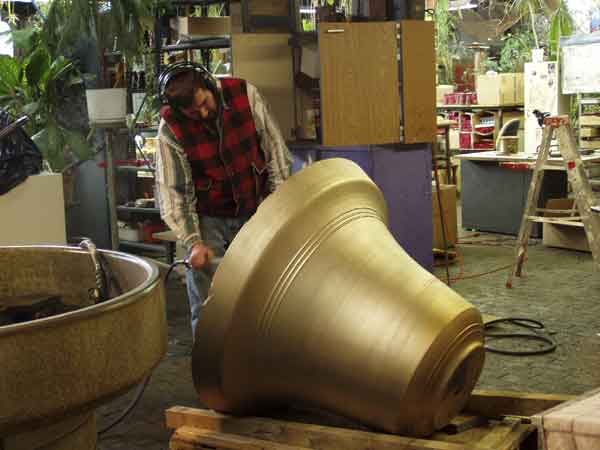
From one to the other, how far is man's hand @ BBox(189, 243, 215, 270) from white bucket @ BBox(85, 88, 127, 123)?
→ 10.9 feet

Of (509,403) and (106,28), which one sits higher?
(106,28)

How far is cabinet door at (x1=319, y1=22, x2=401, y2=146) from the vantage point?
5344mm

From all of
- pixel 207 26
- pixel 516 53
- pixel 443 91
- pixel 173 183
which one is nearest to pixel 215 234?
pixel 173 183

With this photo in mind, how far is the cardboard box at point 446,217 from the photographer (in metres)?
7.16

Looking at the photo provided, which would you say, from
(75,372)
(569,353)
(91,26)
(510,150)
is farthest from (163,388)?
(510,150)

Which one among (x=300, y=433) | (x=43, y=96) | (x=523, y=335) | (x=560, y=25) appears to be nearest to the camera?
(x=300, y=433)

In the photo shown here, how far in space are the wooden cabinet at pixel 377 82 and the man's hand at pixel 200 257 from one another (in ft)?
7.43

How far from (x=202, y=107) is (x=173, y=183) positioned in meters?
0.33

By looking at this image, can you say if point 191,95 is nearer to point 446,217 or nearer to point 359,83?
point 359,83

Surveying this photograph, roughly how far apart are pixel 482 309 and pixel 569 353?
1.03 meters

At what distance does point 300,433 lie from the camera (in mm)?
2424

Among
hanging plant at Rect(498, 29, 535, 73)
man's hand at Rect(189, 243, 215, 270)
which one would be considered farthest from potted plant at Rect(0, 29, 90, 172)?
hanging plant at Rect(498, 29, 535, 73)

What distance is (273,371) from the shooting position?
2359mm

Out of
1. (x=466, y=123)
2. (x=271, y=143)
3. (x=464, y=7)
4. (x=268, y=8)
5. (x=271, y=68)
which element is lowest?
(x=466, y=123)
